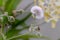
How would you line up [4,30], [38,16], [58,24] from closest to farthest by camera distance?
[38,16] < [4,30] < [58,24]

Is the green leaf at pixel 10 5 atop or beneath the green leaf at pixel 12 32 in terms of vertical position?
atop

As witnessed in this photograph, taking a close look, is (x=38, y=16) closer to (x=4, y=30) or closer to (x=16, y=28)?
(x=4, y=30)

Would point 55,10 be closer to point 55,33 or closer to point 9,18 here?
point 55,33

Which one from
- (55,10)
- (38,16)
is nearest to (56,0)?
(55,10)

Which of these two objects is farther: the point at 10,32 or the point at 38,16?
the point at 10,32

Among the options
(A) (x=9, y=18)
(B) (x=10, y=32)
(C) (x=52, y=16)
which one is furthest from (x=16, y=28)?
(A) (x=9, y=18)

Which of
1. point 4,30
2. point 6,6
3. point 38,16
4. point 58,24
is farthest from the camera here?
point 58,24

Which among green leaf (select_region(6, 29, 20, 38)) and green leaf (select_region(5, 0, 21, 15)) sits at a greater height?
green leaf (select_region(5, 0, 21, 15))

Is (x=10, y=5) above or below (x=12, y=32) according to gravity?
above

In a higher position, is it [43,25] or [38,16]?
[43,25]
